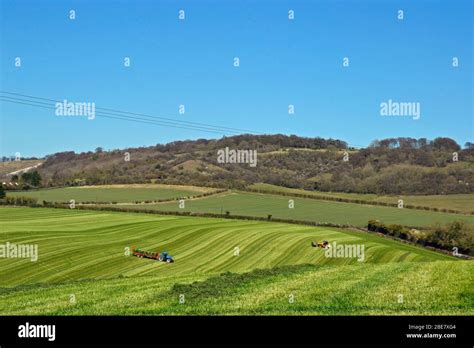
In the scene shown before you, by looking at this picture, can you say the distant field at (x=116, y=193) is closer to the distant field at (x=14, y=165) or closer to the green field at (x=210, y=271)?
the green field at (x=210, y=271)

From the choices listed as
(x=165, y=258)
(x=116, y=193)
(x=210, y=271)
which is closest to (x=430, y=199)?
(x=210, y=271)

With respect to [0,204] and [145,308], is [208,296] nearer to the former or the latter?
[145,308]

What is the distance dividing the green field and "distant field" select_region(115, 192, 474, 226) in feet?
19.9

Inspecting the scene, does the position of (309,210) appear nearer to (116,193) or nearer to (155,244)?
(155,244)

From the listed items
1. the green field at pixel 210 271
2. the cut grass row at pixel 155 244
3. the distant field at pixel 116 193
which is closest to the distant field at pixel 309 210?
the distant field at pixel 116 193

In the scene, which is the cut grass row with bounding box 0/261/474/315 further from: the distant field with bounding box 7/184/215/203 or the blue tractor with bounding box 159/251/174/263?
the distant field with bounding box 7/184/215/203

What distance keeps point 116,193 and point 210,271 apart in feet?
146

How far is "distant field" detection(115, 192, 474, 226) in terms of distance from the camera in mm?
63644

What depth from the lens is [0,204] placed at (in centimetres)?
6419

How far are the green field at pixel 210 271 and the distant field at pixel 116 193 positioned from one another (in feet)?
30.9

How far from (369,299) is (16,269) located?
30783 millimetres

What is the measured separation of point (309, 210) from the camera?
73.8 metres
